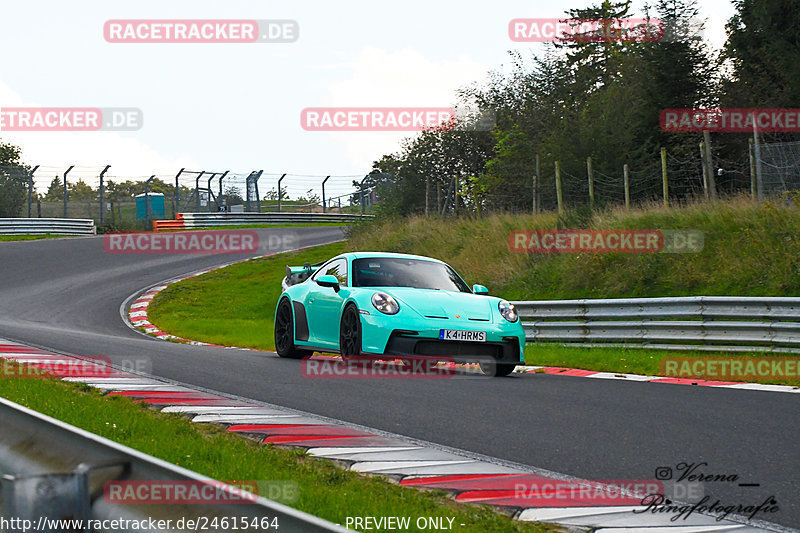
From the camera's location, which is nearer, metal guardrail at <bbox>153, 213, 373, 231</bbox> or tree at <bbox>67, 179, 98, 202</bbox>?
tree at <bbox>67, 179, 98, 202</bbox>

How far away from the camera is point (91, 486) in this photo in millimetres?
3195

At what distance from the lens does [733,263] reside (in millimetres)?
16922

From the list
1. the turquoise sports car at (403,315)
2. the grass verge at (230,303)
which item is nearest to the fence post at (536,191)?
the grass verge at (230,303)

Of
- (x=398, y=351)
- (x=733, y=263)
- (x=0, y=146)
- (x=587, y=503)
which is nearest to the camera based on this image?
(x=587, y=503)

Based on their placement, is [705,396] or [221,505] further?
[705,396]

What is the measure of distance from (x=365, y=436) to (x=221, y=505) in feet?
12.7

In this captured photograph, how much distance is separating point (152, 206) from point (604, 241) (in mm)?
31221

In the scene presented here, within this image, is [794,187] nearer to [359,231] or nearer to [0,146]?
[359,231]

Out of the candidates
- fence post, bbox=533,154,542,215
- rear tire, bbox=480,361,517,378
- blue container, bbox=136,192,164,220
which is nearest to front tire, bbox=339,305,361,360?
rear tire, bbox=480,361,517,378

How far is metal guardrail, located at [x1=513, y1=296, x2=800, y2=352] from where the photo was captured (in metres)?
13.1

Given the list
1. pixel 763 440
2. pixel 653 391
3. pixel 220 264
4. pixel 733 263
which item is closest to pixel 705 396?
pixel 653 391

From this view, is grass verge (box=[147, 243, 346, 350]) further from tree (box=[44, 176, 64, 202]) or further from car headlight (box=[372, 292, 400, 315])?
tree (box=[44, 176, 64, 202])

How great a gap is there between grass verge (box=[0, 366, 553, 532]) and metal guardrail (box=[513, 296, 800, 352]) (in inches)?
339

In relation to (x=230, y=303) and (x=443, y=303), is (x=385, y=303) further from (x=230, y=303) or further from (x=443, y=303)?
(x=230, y=303)
